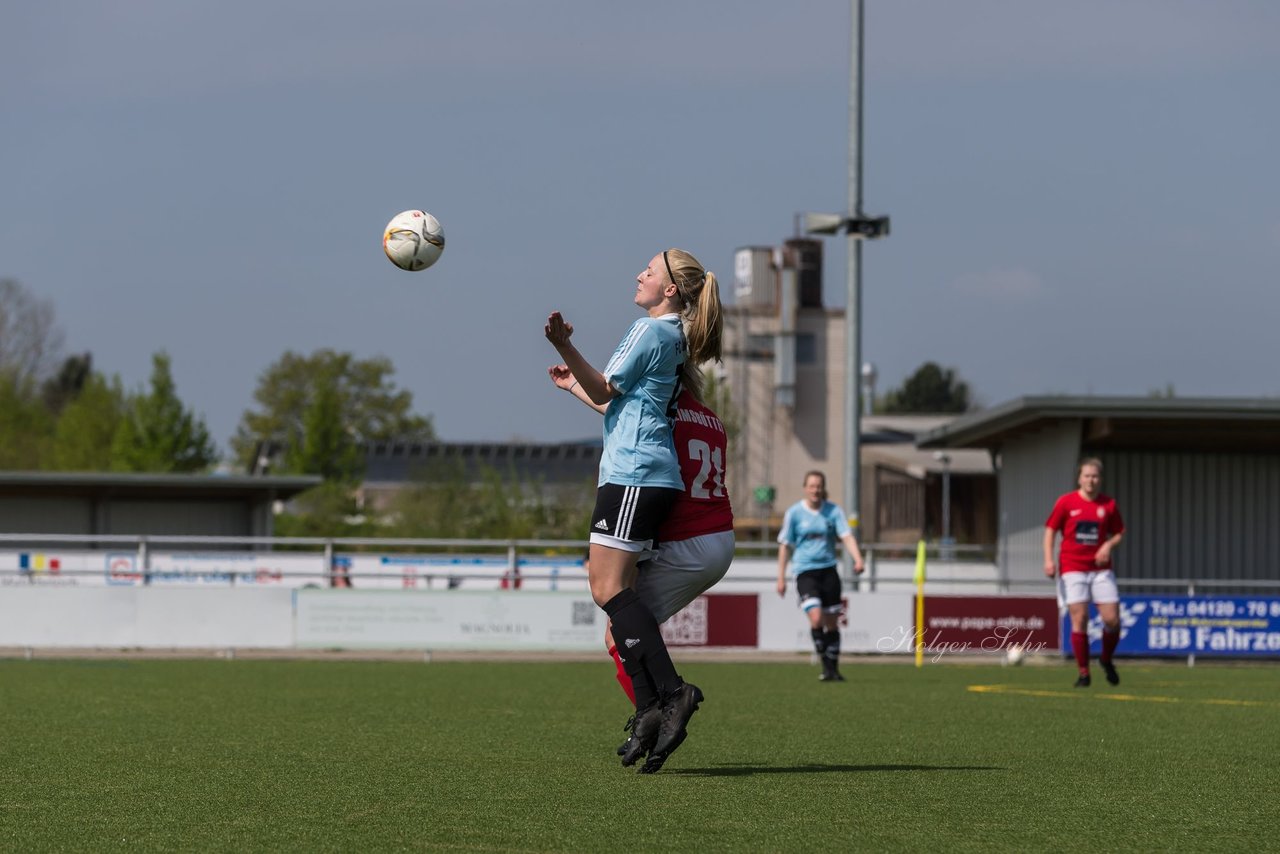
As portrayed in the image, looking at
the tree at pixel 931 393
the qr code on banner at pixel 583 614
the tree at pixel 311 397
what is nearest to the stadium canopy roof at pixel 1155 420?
the qr code on banner at pixel 583 614

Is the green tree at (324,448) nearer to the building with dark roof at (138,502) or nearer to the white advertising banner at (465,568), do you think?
the building with dark roof at (138,502)

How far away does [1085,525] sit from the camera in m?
14.7

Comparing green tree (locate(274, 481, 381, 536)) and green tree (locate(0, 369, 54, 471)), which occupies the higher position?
green tree (locate(0, 369, 54, 471))

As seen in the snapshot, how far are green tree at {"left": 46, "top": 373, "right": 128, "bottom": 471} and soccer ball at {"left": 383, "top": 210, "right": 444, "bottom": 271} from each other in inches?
2022

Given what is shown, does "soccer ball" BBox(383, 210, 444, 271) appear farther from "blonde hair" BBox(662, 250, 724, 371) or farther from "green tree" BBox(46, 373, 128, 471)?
"green tree" BBox(46, 373, 128, 471)

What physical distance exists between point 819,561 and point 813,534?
25 cm

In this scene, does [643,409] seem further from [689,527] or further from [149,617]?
[149,617]

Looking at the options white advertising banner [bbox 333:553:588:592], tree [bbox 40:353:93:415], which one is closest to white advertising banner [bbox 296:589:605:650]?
white advertising banner [bbox 333:553:588:592]

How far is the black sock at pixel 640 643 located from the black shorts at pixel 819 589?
8741mm

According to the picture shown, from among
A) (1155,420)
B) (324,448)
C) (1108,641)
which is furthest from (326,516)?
(1108,641)

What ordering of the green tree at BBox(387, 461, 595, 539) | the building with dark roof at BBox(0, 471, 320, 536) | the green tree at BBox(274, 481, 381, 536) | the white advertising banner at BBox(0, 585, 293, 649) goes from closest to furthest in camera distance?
the white advertising banner at BBox(0, 585, 293, 649), the building with dark roof at BBox(0, 471, 320, 536), the green tree at BBox(387, 461, 595, 539), the green tree at BBox(274, 481, 381, 536)

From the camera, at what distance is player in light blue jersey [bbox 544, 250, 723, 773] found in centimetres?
648

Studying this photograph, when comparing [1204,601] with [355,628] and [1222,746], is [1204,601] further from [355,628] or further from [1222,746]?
[1222,746]

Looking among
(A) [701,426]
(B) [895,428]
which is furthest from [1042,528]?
(B) [895,428]
